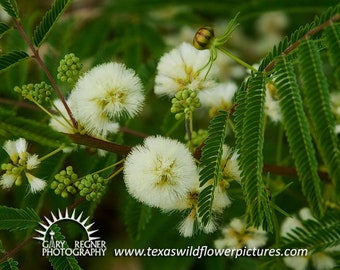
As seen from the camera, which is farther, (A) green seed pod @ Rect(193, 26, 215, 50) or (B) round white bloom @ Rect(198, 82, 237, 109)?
(B) round white bloom @ Rect(198, 82, 237, 109)

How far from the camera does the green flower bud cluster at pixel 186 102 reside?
1.84 m

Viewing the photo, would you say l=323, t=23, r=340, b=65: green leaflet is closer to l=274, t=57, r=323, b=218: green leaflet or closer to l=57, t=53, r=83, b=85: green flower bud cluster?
l=274, t=57, r=323, b=218: green leaflet

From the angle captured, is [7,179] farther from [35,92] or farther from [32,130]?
[32,130]

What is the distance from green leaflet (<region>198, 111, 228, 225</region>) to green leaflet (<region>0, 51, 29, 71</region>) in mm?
758

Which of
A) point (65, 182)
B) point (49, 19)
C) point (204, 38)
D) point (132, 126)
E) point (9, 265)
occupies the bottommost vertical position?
point (9, 265)

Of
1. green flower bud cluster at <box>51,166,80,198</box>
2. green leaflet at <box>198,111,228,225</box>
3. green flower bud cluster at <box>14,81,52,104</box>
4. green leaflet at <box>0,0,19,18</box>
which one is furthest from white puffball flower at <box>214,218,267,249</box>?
green leaflet at <box>0,0,19,18</box>

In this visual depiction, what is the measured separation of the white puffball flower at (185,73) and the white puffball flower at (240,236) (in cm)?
70

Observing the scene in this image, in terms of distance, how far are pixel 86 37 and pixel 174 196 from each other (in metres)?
1.88

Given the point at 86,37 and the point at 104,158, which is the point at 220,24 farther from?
the point at 104,158

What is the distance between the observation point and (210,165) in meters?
1.72

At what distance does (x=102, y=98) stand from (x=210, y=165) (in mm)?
467

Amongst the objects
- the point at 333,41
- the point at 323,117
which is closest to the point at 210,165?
the point at 323,117

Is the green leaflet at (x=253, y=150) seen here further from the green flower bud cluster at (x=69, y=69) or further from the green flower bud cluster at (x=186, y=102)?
the green flower bud cluster at (x=69, y=69)

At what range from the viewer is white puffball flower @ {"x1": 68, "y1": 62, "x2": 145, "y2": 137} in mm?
1807
